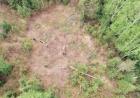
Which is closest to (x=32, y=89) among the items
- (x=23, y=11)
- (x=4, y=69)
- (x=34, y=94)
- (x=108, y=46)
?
(x=34, y=94)

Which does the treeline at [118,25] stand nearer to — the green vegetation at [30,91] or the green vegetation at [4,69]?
the green vegetation at [30,91]

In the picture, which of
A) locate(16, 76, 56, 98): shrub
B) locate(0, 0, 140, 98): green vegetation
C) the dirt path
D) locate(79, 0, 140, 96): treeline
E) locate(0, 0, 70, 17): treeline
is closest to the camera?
locate(16, 76, 56, 98): shrub

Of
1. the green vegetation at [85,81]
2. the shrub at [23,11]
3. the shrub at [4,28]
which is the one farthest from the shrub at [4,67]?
the green vegetation at [85,81]

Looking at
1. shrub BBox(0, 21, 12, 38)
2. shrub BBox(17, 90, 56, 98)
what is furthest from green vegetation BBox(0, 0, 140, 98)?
shrub BBox(17, 90, 56, 98)

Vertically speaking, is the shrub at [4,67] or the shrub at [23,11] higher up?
the shrub at [23,11]

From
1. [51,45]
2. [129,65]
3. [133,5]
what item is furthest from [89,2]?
[129,65]

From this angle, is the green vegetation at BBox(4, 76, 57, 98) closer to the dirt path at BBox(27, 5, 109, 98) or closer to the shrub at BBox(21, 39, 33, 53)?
the dirt path at BBox(27, 5, 109, 98)

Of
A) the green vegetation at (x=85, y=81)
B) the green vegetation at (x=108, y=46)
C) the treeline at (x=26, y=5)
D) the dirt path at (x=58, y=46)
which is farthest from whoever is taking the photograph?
the treeline at (x=26, y=5)

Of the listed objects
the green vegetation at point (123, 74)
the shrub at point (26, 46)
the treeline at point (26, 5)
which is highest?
the treeline at point (26, 5)
